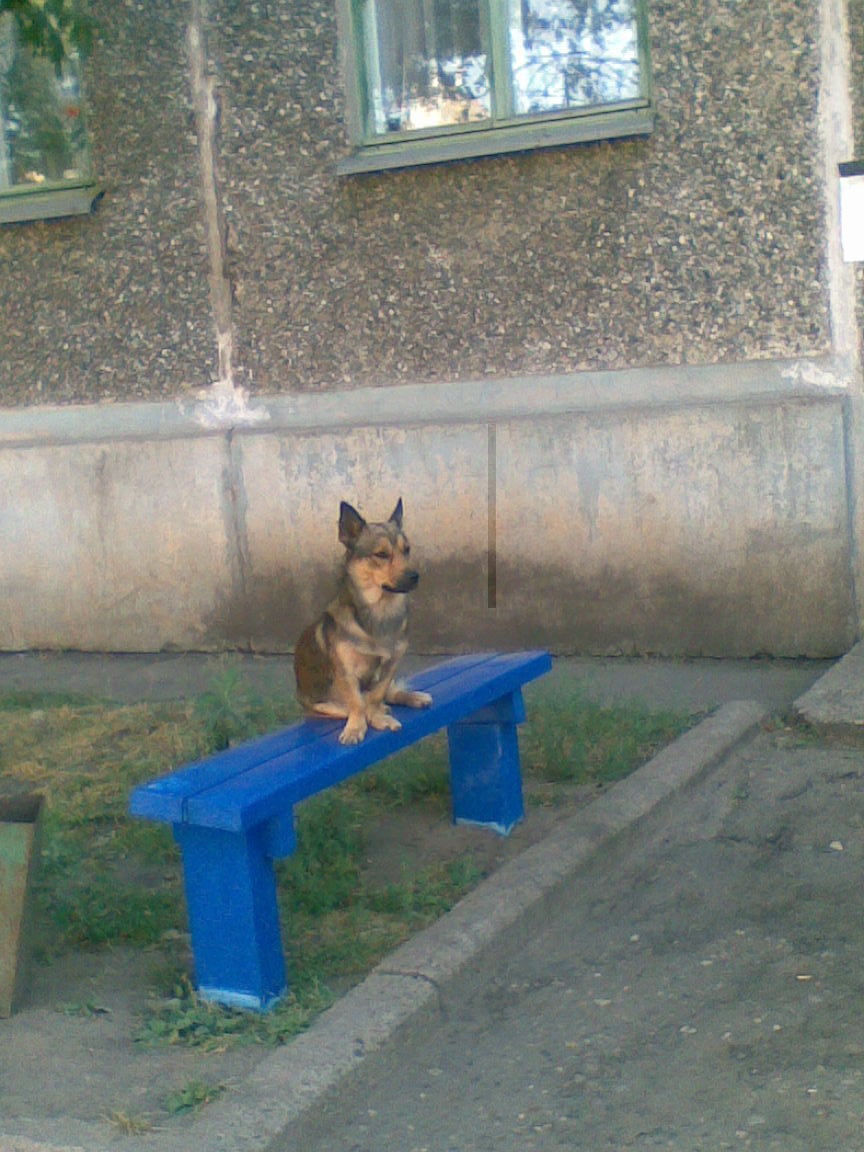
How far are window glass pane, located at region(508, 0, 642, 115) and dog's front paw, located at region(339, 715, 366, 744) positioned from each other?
4.39 m

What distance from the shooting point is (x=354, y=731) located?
405cm

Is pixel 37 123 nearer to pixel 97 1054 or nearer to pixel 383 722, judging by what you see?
pixel 383 722

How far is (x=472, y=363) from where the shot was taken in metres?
7.51

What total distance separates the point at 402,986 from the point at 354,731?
809 millimetres

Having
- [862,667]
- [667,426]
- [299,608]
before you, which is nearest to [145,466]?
[299,608]

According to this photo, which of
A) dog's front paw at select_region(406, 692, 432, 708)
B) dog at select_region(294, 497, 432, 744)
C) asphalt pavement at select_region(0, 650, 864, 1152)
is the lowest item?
asphalt pavement at select_region(0, 650, 864, 1152)

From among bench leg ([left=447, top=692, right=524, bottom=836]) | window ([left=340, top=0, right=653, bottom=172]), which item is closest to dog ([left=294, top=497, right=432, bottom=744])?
bench leg ([left=447, top=692, right=524, bottom=836])

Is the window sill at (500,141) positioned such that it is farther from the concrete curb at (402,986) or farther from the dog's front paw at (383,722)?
the dog's front paw at (383,722)

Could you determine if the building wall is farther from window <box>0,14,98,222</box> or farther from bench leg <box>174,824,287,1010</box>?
bench leg <box>174,824,287,1010</box>

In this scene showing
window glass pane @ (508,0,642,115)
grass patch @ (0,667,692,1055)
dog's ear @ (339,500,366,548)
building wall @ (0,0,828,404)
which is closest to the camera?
grass patch @ (0,667,692,1055)

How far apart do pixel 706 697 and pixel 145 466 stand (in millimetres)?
3722

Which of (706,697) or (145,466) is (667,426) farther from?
(145,466)

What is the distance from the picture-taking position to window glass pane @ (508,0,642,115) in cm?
716

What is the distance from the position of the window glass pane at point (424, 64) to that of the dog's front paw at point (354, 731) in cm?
450
